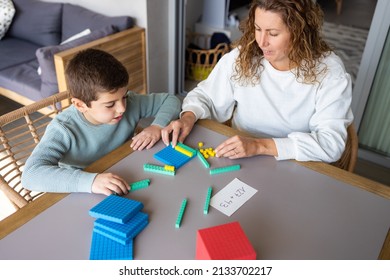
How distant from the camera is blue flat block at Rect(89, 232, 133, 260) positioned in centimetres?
77

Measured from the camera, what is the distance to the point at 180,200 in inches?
36.7

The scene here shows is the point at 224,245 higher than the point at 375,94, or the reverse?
the point at 224,245

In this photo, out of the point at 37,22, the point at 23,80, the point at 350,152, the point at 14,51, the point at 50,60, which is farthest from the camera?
the point at 37,22

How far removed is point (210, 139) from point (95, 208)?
487mm

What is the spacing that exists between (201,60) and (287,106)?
2.10m

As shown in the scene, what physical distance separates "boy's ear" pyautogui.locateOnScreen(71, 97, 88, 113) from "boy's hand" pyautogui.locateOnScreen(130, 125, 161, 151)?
0.19 meters

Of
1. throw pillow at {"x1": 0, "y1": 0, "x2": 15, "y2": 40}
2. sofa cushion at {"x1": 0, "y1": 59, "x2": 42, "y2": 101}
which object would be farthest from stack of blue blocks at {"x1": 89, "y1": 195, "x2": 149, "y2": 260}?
throw pillow at {"x1": 0, "y1": 0, "x2": 15, "y2": 40}

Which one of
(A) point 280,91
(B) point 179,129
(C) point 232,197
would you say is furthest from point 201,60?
(C) point 232,197

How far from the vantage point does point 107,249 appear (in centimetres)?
79

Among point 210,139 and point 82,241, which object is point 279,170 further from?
point 82,241

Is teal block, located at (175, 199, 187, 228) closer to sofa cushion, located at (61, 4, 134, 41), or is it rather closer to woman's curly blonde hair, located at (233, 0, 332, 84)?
woman's curly blonde hair, located at (233, 0, 332, 84)

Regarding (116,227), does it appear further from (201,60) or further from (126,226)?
(201,60)

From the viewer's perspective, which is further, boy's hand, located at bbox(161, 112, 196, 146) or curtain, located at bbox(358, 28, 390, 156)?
curtain, located at bbox(358, 28, 390, 156)
